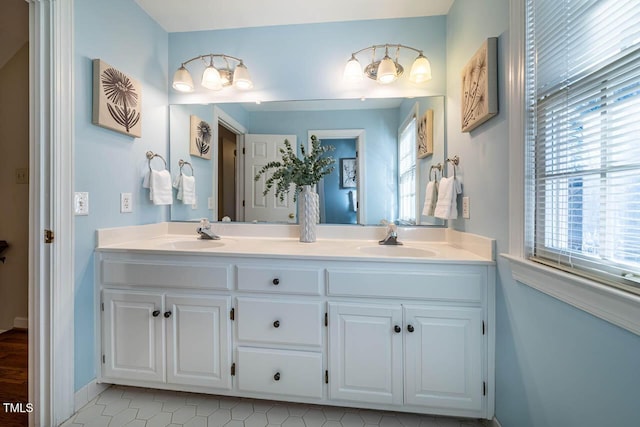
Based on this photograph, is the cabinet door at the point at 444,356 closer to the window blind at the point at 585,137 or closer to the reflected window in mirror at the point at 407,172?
the window blind at the point at 585,137

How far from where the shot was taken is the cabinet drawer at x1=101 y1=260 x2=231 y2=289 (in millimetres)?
1391

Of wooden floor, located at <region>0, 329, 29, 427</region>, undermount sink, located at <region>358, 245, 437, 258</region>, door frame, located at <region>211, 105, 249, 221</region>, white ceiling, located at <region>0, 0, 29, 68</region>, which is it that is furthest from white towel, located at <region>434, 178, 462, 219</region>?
white ceiling, located at <region>0, 0, 29, 68</region>

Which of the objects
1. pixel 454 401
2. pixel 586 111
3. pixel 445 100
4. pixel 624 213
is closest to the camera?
pixel 624 213

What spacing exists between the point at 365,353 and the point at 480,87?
1.36 metres

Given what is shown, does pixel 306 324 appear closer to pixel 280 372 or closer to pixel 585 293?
pixel 280 372

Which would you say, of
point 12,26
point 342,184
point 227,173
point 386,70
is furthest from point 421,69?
point 12,26

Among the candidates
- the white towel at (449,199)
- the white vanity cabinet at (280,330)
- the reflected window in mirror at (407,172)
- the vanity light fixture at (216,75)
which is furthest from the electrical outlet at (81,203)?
the white towel at (449,199)

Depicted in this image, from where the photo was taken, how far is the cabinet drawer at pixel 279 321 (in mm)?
1324

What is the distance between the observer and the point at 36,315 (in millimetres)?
1305

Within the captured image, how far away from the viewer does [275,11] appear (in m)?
1.79

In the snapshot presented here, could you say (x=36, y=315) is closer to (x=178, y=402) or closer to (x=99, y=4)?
(x=178, y=402)

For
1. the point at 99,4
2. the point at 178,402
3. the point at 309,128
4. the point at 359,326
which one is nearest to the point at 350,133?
the point at 309,128

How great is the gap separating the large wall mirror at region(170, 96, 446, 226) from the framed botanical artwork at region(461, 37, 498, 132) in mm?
348

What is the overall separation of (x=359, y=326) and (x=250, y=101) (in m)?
1.64
